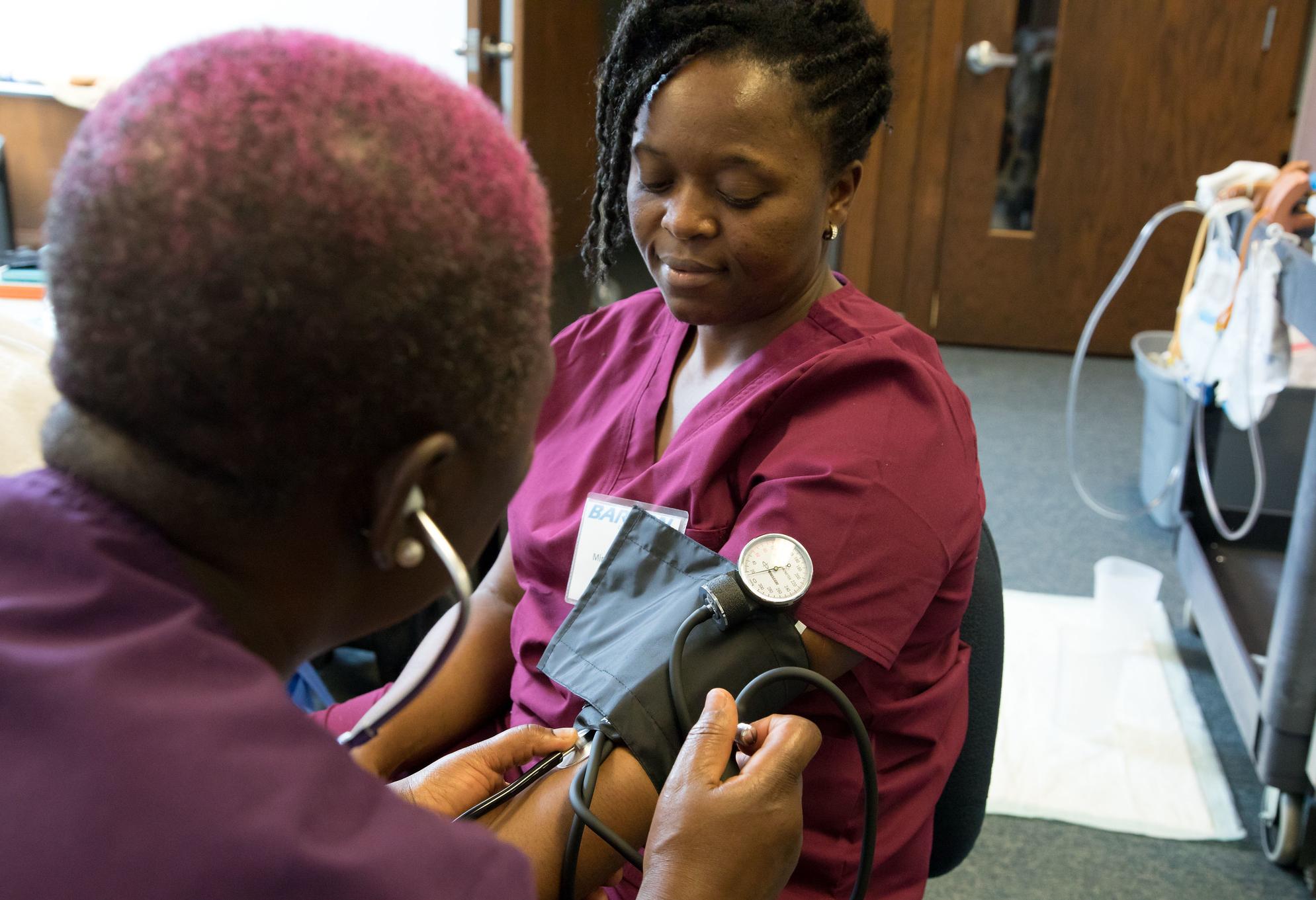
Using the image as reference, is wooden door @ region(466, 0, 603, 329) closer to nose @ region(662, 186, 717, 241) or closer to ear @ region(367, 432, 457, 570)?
nose @ region(662, 186, 717, 241)

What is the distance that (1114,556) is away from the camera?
246 cm

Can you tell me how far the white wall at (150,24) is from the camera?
9.00ft

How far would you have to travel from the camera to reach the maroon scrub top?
46 centimetres

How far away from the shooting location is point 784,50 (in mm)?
1009

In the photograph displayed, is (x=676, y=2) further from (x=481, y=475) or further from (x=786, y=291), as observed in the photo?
(x=481, y=475)

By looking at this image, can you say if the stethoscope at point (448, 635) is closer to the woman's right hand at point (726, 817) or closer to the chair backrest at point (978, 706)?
the woman's right hand at point (726, 817)

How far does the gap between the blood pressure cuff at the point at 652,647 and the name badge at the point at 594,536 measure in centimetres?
5

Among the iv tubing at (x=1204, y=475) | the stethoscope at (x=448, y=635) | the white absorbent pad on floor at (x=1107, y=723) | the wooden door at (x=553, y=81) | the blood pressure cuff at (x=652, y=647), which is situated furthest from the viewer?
the wooden door at (x=553, y=81)

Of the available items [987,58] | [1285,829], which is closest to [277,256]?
[1285,829]

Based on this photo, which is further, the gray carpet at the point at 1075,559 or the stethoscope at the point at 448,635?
the gray carpet at the point at 1075,559

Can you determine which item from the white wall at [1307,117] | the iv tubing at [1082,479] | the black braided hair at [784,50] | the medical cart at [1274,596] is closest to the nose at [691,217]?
the black braided hair at [784,50]

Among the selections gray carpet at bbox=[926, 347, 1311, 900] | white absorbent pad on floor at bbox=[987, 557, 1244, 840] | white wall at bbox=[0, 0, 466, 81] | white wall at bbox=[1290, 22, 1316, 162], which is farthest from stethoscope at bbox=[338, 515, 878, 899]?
white wall at bbox=[1290, 22, 1316, 162]

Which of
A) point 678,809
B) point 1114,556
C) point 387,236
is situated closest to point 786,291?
point 678,809

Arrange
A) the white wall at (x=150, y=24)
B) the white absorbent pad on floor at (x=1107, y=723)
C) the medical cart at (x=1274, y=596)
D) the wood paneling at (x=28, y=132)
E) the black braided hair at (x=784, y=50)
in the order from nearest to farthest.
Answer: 1. the black braided hair at (x=784, y=50)
2. the medical cart at (x=1274, y=596)
3. the white absorbent pad on floor at (x=1107, y=723)
4. the wood paneling at (x=28, y=132)
5. the white wall at (x=150, y=24)
